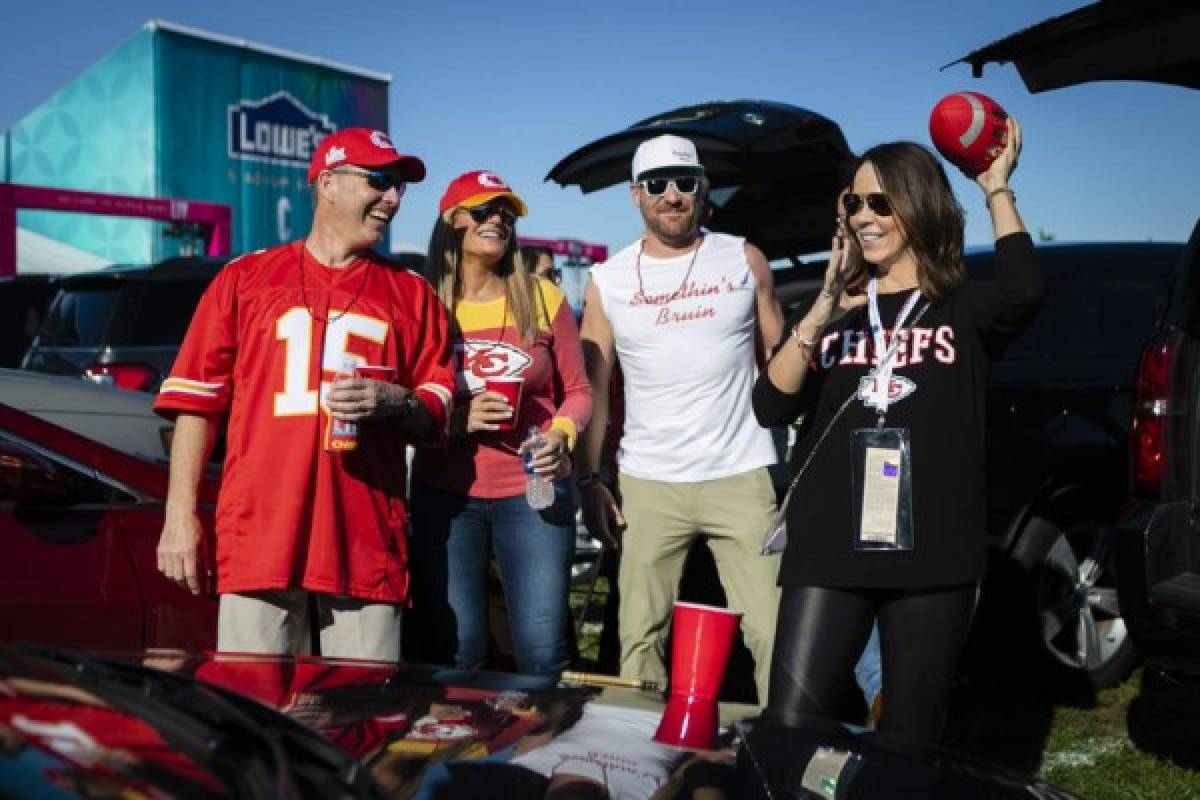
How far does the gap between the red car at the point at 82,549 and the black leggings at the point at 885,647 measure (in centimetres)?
146

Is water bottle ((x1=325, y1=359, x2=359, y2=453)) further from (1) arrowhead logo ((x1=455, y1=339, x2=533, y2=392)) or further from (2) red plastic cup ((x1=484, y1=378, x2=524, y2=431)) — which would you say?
(1) arrowhead logo ((x1=455, y1=339, x2=533, y2=392))

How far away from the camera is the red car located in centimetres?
344

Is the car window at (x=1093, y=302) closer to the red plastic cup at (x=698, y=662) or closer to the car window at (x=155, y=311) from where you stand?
the red plastic cup at (x=698, y=662)

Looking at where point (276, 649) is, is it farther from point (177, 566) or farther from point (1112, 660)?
point (1112, 660)

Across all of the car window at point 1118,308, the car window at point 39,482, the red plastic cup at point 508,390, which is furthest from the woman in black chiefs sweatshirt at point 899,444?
the car window at point 1118,308

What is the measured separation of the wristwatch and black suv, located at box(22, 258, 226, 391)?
16.9 feet

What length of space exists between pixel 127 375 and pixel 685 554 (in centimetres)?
481

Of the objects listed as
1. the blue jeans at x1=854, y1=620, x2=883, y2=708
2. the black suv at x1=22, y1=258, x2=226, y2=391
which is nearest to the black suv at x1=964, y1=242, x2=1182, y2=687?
the blue jeans at x1=854, y1=620, x2=883, y2=708

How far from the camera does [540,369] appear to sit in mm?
4047

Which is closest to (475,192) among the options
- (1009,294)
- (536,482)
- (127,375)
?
(536,482)

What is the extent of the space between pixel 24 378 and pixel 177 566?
5.35 ft

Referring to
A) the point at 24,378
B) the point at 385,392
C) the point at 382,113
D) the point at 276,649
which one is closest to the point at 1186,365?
the point at 385,392

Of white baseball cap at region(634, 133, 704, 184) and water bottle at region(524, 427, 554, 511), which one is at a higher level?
white baseball cap at region(634, 133, 704, 184)

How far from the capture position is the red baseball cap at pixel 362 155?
340cm
